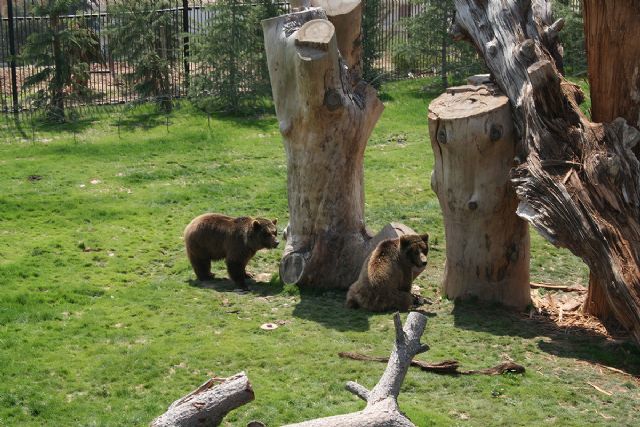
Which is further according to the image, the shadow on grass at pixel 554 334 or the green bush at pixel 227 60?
the green bush at pixel 227 60

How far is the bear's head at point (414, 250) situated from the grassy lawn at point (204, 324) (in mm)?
573

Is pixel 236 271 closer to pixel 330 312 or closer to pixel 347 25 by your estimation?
pixel 330 312

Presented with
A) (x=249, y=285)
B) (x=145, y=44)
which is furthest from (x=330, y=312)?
(x=145, y=44)

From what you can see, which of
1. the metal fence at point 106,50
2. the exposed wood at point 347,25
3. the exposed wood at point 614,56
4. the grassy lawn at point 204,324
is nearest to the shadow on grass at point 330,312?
the grassy lawn at point 204,324

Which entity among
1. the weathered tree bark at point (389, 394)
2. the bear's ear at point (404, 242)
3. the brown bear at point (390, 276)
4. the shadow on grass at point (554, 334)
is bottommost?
the shadow on grass at point (554, 334)

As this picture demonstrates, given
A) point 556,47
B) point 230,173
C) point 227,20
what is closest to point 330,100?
point 556,47

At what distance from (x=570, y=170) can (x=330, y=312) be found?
125 inches

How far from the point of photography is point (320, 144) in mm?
11945

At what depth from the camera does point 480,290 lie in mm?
11398

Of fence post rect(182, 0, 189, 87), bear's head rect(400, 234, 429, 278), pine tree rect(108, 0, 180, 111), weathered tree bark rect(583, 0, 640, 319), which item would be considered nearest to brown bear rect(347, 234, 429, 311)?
bear's head rect(400, 234, 429, 278)

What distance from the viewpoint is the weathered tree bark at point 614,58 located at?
10172 millimetres

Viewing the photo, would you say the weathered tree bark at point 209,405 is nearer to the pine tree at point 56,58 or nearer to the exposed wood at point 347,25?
the exposed wood at point 347,25

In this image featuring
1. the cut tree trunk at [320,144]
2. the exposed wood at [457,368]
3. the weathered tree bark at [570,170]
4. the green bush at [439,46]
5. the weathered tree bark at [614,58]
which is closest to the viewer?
Answer: the weathered tree bark at [570,170]

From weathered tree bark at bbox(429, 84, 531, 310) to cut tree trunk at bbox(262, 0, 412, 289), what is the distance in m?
1.13
